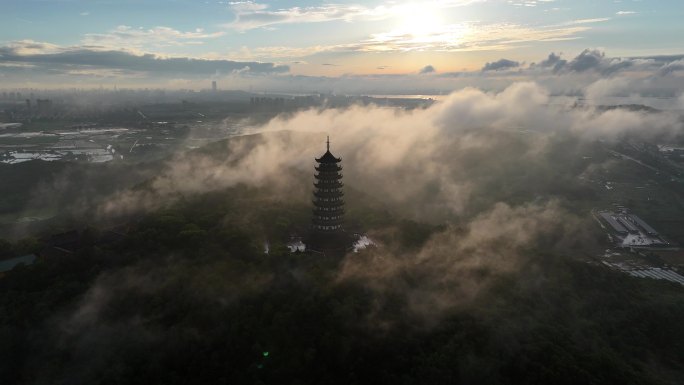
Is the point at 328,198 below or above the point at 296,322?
above

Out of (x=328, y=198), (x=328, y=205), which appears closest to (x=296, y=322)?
(x=328, y=205)

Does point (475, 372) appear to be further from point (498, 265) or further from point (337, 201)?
point (337, 201)

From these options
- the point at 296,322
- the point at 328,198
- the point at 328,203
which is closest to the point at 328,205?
the point at 328,203

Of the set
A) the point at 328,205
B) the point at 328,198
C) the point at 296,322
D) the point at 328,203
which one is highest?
the point at 328,198

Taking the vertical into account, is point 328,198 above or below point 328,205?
above

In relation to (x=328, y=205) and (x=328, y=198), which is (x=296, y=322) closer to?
(x=328, y=205)

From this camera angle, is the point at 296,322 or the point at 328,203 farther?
the point at 328,203

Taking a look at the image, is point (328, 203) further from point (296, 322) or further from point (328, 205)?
point (296, 322)

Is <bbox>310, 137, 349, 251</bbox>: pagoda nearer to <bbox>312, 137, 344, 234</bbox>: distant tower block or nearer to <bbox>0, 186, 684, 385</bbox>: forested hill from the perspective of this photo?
<bbox>312, 137, 344, 234</bbox>: distant tower block

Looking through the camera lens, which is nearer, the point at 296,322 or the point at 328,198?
the point at 296,322

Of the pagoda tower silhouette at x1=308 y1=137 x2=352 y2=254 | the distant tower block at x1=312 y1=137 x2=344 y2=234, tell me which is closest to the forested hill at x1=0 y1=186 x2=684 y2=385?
the pagoda tower silhouette at x1=308 y1=137 x2=352 y2=254
